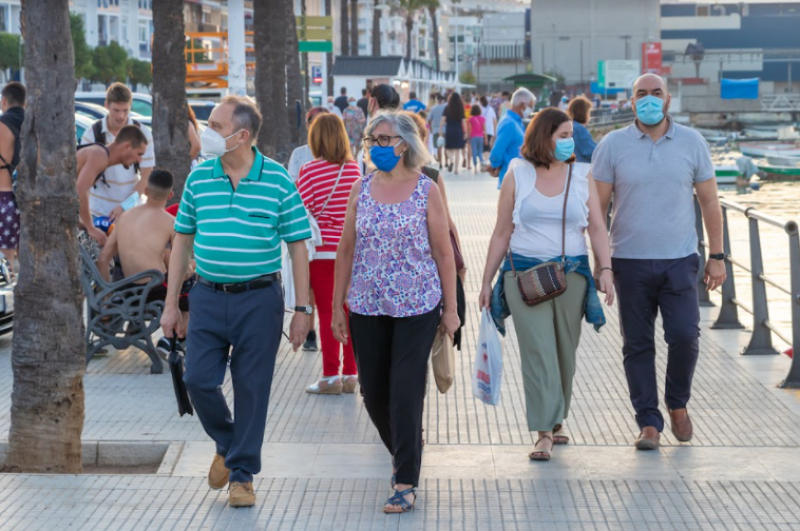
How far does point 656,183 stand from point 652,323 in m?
0.72

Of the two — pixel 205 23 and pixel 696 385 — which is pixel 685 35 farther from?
pixel 696 385

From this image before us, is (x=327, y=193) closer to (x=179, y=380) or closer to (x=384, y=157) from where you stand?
(x=179, y=380)

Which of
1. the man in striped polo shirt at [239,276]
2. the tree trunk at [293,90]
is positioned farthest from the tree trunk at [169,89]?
the tree trunk at [293,90]

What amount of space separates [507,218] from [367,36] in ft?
526

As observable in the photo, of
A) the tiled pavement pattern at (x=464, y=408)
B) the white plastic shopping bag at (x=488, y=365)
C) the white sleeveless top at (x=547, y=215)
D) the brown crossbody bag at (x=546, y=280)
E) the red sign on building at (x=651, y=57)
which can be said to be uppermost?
the red sign on building at (x=651, y=57)

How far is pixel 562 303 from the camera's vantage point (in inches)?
243

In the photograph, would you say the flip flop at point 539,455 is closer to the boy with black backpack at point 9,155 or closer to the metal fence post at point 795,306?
the metal fence post at point 795,306

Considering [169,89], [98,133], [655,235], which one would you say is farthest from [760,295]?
[169,89]

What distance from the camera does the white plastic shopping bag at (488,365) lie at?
6.06 metres

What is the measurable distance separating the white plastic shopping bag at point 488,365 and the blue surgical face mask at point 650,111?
47.3 inches

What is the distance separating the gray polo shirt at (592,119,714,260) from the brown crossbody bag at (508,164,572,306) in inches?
16.4

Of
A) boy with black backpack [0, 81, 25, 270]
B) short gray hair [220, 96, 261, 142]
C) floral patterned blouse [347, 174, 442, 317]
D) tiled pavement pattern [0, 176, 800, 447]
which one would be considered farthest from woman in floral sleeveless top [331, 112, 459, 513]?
boy with black backpack [0, 81, 25, 270]

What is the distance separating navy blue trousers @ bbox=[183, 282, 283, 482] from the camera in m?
5.32

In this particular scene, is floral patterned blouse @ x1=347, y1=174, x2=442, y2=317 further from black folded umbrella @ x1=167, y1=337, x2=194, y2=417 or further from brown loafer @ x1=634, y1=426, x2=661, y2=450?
brown loafer @ x1=634, y1=426, x2=661, y2=450
